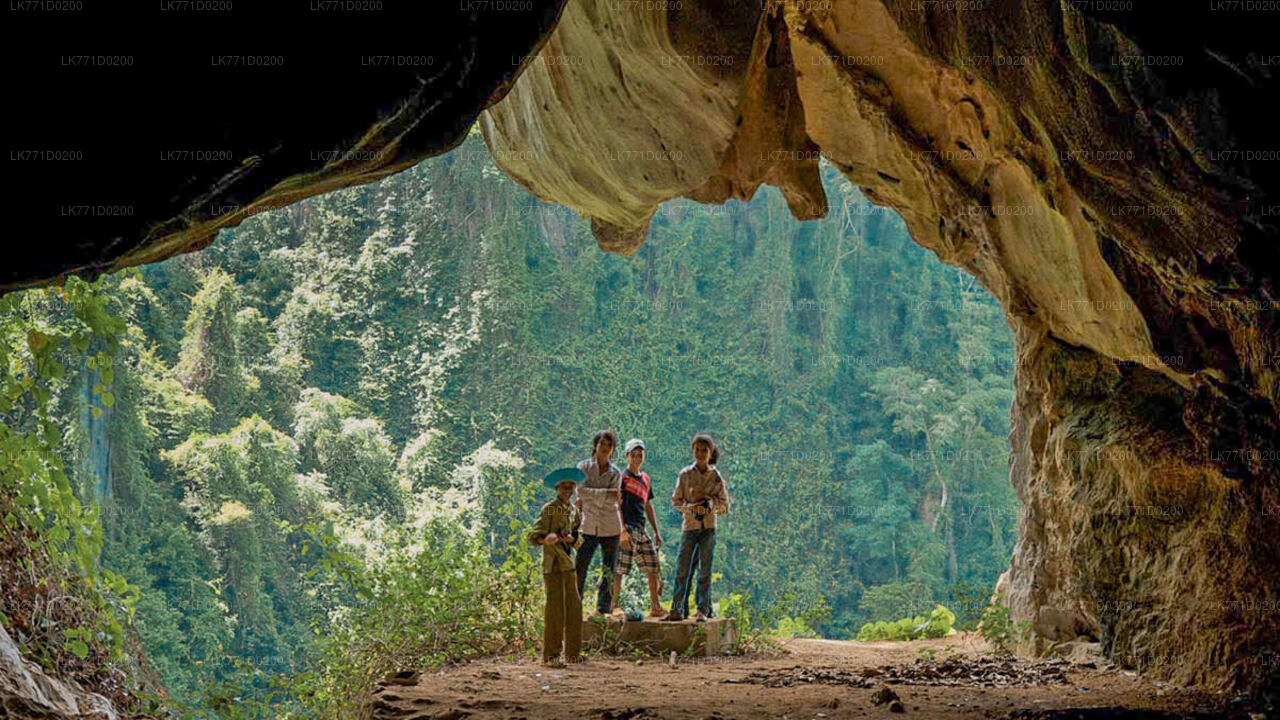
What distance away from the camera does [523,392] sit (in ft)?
78.9

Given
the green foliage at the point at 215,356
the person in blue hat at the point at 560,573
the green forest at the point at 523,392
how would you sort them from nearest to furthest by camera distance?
the person in blue hat at the point at 560,573
the green forest at the point at 523,392
the green foliage at the point at 215,356

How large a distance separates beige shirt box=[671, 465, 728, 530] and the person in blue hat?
126cm

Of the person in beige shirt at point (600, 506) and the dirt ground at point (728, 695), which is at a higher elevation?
the person in beige shirt at point (600, 506)

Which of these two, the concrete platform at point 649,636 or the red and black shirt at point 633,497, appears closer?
the concrete platform at point 649,636

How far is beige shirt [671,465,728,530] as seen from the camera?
25.0ft

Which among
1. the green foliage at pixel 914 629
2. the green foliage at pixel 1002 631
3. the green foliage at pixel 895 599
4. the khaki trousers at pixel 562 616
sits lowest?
the green foliage at pixel 895 599

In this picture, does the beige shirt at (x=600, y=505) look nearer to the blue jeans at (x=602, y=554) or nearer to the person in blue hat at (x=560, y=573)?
the blue jeans at (x=602, y=554)

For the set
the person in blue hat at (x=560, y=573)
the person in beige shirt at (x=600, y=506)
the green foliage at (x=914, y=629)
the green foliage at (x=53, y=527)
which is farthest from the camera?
the green foliage at (x=914, y=629)

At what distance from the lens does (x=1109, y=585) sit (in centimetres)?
629

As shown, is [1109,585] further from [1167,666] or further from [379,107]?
[379,107]

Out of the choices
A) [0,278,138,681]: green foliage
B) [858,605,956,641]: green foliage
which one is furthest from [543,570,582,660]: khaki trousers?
[858,605,956,641]: green foliage

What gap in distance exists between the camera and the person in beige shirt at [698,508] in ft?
24.9

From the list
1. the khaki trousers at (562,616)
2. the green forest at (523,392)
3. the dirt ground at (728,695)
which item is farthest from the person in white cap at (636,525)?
the green forest at (523,392)

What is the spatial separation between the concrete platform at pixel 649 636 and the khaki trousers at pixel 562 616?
1.83 feet
